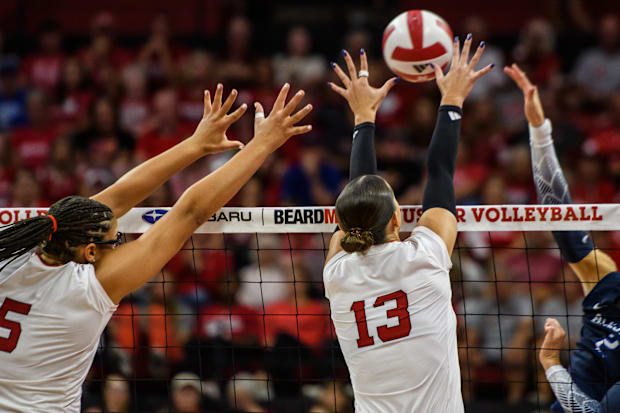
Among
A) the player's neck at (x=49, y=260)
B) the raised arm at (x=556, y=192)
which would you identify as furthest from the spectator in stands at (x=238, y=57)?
the player's neck at (x=49, y=260)

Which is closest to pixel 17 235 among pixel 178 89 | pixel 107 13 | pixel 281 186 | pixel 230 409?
pixel 230 409

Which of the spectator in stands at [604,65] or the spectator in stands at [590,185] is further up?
the spectator in stands at [604,65]

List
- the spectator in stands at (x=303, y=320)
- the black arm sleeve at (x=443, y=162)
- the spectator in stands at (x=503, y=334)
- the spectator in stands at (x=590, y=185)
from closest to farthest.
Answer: the black arm sleeve at (x=443, y=162), the spectator in stands at (x=503, y=334), the spectator in stands at (x=303, y=320), the spectator in stands at (x=590, y=185)

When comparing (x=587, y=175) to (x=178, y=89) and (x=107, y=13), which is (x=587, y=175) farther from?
(x=107, y=13)

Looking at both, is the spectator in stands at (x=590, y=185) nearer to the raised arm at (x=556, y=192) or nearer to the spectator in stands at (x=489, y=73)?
the spectator in stands at (x=489, y=73)

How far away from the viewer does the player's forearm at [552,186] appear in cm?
455

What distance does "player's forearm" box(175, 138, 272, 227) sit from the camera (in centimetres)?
335

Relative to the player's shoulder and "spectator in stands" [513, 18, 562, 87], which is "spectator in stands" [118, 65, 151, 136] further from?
the player's shoulder

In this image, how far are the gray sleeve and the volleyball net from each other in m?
1.02

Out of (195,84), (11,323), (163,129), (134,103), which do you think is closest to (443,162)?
(11,323)

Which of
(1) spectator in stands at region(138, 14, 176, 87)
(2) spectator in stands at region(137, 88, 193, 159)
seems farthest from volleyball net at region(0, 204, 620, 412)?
(1) spectator in stands at region(138, 14, 176, 87)

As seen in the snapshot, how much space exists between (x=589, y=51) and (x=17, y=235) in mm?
9998

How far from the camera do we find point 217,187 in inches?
133

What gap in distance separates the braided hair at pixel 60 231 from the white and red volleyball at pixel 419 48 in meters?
2.41
